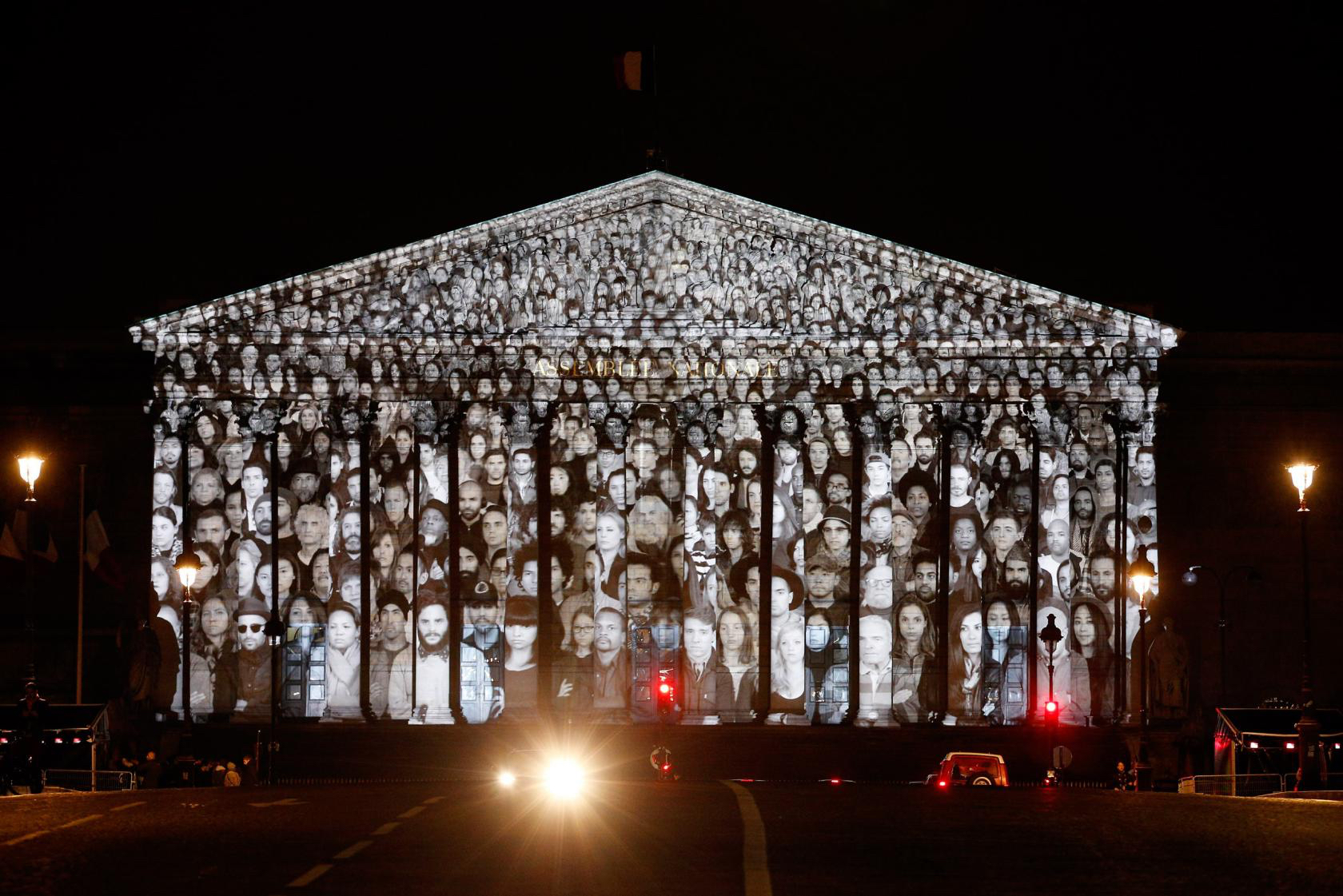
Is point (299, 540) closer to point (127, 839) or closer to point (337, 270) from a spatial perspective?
point (337, 270)

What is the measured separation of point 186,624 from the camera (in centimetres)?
4547

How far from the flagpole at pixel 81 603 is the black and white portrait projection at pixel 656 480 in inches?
70.9

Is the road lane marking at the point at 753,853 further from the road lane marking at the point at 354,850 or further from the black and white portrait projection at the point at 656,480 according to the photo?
the black and white portrait projection at the point at 656,480

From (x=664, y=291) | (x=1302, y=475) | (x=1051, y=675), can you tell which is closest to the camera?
(x=1302, y=475)

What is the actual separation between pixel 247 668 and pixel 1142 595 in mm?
21378

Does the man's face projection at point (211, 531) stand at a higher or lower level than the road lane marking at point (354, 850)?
A: higher

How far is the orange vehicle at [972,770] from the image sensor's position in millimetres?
38344

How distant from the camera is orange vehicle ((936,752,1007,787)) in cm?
3834

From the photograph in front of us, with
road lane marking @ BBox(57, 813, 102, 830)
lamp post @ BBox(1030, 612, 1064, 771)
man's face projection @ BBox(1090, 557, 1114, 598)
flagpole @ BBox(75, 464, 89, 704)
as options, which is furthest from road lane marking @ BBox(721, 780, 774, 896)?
man's face projection @ BBox(1090, 557, 1114, 598)

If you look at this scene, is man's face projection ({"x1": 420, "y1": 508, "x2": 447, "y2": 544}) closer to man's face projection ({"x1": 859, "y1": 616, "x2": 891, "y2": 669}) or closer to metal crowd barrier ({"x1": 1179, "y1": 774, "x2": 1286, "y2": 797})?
man's face projection ({"x1": 859, "y1": 616, "x2": 891, "y2": 669})

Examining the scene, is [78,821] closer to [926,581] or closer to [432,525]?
[432,525]

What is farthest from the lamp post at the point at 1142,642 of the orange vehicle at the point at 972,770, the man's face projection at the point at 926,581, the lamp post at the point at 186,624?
the lamp post at the point at 186,624

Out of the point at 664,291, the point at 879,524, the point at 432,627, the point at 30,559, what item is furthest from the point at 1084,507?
the point at 30,559

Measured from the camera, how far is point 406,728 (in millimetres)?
49750
